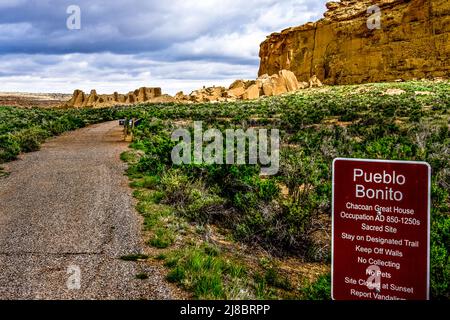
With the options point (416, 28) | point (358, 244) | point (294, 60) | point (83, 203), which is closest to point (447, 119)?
point (83, 203)

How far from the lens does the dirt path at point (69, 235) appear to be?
5.06 m

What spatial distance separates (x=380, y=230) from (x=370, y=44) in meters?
76.1

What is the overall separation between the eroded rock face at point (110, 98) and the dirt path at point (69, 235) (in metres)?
73.6

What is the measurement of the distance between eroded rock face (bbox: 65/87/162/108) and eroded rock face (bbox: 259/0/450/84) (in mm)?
27650

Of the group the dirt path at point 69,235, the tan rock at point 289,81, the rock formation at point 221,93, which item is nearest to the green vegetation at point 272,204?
the dirt path at point 69,235

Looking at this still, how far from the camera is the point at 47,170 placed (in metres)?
12.9

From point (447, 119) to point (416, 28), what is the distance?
54676 millimetres

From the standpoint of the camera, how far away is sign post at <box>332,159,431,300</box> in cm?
332

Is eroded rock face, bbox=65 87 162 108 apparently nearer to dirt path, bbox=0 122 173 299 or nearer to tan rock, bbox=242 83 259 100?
tan rock, bbox=242 83 259 100

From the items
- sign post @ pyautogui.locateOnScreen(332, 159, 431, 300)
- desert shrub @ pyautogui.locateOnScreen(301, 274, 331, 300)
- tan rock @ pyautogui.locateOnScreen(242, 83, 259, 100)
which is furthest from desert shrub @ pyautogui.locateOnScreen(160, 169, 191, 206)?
tan rock @ pyautogui.locateOnScreen(242, 83, 259, 100)

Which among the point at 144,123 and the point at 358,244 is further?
the point at 144,123

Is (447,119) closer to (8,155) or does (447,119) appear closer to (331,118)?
(331,118)

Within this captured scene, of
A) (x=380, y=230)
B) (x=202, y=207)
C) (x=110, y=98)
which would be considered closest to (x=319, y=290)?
(x=380, y=230)
